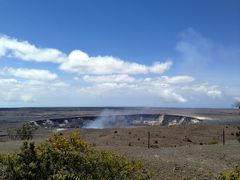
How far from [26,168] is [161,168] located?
42.0 ft

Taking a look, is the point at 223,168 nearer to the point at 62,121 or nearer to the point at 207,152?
the point at 207,152

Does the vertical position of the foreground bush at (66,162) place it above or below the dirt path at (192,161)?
above

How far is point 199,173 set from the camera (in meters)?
20.1

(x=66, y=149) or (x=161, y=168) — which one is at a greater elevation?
(x=66, y=149)

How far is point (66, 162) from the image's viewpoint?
348 inches

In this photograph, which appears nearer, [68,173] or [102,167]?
[68,173]

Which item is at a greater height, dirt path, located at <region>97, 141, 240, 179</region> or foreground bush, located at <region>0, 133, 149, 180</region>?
foreground bush, located at <region>0, 133, 149, 180</region>

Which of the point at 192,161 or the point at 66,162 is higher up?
the point at 66,162

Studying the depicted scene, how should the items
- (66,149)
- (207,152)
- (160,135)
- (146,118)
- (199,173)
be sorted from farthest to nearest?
(146,118) → (160,135) → (207,152) → (199,173) → (66,149)

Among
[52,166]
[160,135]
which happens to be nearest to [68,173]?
[52,166]

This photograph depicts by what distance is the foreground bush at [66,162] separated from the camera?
8594 millimetres

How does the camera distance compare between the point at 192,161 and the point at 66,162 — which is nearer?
the point at 66,162

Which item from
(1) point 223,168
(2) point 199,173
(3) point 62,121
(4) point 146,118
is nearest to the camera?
(2) point 199,173

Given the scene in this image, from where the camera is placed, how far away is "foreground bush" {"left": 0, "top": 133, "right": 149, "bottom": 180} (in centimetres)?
859
